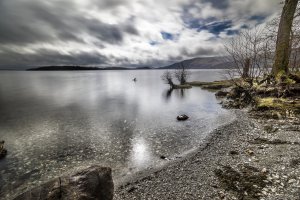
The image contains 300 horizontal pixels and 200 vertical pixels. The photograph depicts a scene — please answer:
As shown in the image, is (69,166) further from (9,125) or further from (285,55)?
(285,55)

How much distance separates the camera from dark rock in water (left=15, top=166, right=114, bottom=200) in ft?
20.0

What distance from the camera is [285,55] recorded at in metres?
21.9

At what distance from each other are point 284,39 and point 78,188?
2614cm

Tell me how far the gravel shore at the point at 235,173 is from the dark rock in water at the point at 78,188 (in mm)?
2243

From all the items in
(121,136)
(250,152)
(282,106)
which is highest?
(282,106)

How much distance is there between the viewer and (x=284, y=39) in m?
21.4

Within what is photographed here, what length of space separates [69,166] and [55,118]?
17.1 m

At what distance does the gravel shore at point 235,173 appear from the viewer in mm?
7398

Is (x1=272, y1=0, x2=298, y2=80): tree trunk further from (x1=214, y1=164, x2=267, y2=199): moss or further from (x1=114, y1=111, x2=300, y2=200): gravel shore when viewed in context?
(x1=214, y1=164, x2=267, y2=199): moss

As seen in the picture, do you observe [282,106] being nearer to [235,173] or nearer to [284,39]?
[284,39]

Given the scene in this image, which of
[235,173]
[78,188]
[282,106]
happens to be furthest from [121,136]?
[282,106]

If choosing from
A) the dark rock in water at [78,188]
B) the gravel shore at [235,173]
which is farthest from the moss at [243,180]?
the dark rock in water at [78,188]

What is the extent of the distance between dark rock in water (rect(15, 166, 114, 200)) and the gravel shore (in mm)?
2243

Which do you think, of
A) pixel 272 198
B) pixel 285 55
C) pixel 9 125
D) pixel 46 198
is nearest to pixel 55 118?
pixel 9 125
